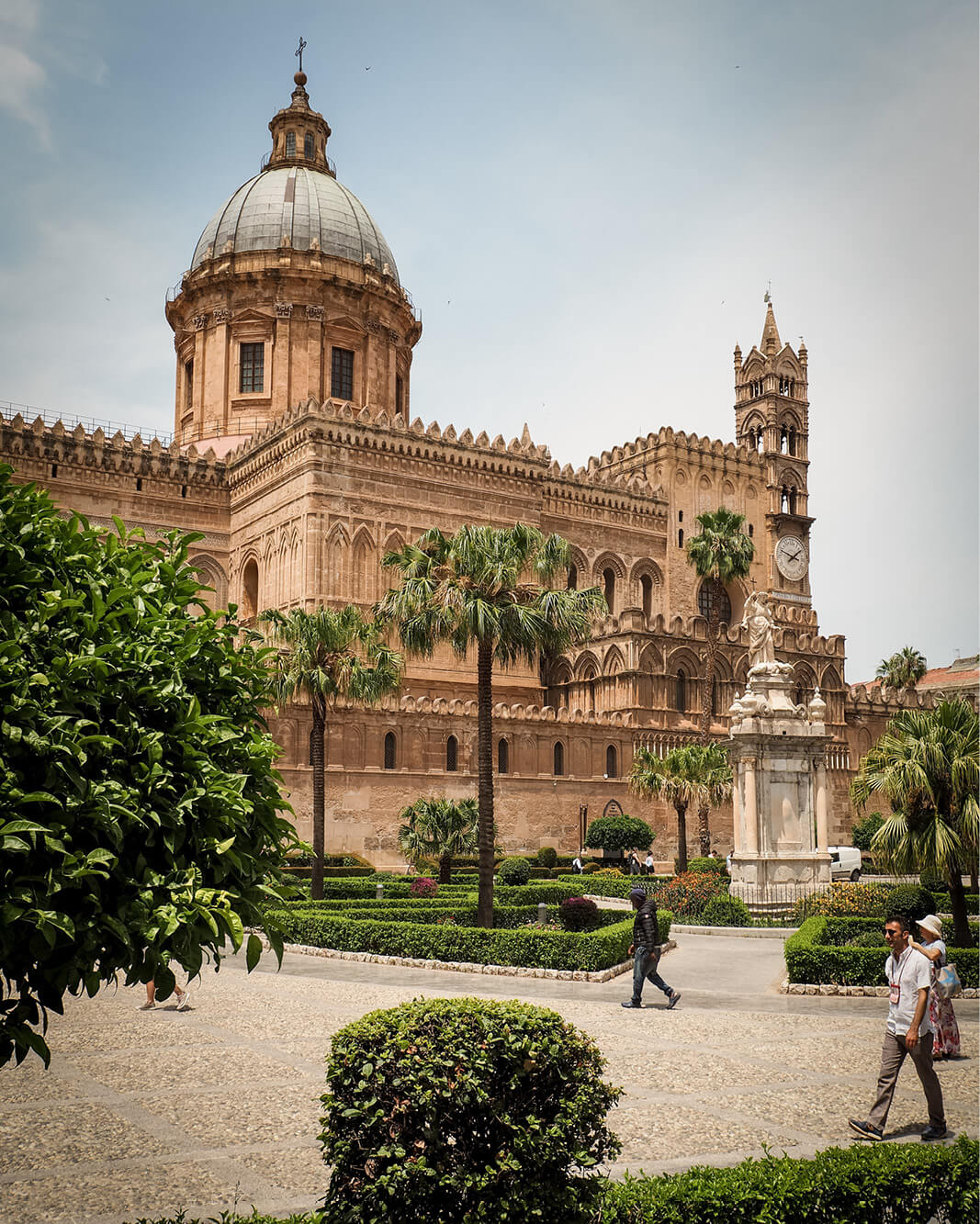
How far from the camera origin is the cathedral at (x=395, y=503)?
135ft

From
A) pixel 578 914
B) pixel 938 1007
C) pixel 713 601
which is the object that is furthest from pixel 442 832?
pixel 713 601

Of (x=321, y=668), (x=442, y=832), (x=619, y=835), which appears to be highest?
(x=321, y=668)

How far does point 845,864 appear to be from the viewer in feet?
127

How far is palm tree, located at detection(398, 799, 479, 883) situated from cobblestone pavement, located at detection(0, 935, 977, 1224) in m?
12.4

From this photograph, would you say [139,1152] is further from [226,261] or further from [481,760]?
[226,261]

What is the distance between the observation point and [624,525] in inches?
2153

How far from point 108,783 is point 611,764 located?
3974 cm

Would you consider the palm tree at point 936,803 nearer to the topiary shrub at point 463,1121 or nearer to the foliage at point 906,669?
the topiary shrub at point 463,1121

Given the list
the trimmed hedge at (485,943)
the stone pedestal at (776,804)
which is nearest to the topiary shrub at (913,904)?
the stone pedestal at (776,804)

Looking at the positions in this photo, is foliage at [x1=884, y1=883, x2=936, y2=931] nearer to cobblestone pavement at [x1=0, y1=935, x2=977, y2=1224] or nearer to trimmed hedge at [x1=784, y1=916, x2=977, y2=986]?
trimmed hedge at [x1=784, y1=916, x2=977, y2=986]

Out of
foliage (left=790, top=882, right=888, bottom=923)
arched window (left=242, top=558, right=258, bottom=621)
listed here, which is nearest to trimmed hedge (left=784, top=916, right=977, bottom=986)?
foliage (left=790, top=882, right=888, bottom=923)

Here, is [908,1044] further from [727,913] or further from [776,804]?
[776,804]

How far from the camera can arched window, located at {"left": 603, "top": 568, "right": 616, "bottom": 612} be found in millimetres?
54250

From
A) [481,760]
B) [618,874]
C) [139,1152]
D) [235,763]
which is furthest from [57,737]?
[618,874]
